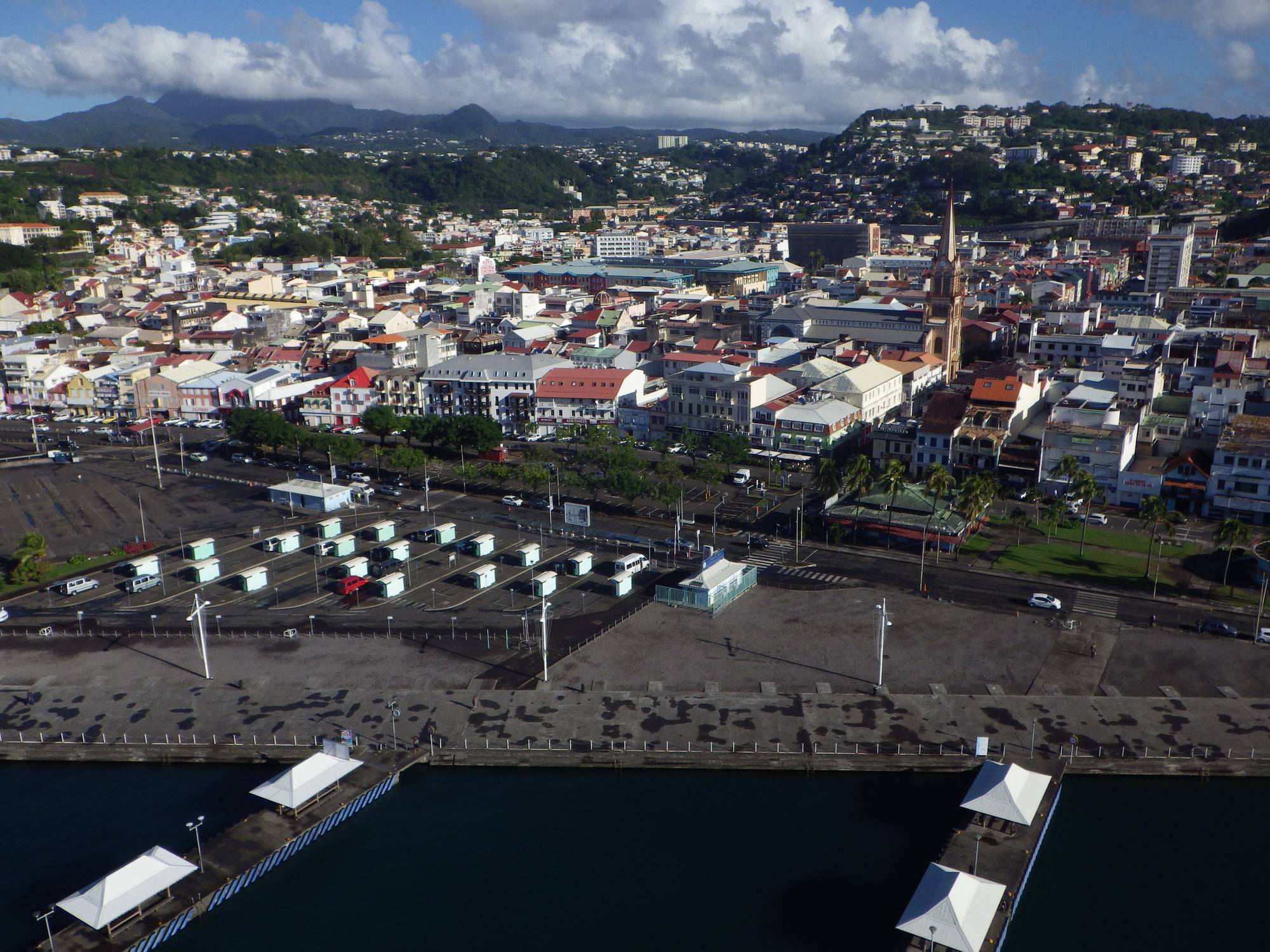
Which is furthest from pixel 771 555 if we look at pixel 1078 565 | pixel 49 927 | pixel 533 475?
pixel 49 927

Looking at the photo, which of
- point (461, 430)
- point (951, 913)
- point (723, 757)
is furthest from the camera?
point (461, 430)

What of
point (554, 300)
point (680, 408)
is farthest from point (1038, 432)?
point (554, 300)

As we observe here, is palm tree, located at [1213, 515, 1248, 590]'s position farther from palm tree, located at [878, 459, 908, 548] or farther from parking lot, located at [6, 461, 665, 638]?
parking lot, located at [6, 461, 665, 638]

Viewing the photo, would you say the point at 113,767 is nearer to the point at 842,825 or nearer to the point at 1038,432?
the point at 842,825

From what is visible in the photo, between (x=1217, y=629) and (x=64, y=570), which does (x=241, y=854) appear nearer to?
(x=64, y=570)

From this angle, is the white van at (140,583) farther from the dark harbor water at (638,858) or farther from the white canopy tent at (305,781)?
the white canopy tent at (305,781)
